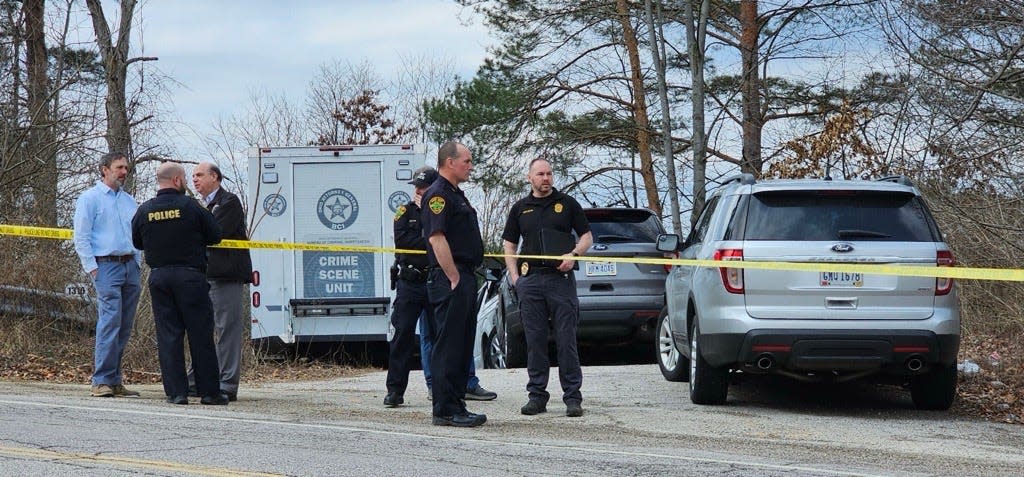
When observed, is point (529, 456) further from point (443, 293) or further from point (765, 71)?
point (765, 71)

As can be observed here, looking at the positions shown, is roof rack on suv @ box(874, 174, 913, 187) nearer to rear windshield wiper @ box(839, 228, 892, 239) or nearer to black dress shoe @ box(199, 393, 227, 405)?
rear windshield wiper @ box(839, 228, 892, 239)

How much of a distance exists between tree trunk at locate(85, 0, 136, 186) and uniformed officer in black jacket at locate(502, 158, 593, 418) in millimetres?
9832

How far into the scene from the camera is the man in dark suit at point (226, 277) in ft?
33.4

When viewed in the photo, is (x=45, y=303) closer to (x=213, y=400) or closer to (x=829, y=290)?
(x=213, y=400)

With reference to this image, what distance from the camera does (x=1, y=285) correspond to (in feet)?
A: 46.5

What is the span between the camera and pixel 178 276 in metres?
9.62

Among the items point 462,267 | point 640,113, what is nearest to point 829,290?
point 462,267

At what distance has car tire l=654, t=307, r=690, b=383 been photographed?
11.5m

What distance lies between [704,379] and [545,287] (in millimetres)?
1493

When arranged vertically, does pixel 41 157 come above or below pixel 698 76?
below

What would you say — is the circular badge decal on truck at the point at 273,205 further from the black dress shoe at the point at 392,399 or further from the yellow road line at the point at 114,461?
the yellow road line at the point at 114,461

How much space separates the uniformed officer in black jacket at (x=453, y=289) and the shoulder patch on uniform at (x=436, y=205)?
0.03ft

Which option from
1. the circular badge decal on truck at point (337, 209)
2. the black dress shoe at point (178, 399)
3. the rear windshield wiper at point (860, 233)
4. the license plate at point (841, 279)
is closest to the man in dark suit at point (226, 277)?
the black dress shoe at point (178, 399)

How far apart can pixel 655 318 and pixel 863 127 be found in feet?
23.5
